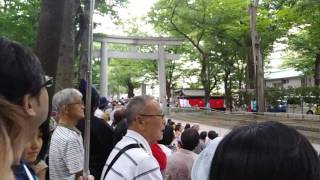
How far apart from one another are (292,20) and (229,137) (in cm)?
1996

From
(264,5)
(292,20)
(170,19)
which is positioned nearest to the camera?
(292,20)

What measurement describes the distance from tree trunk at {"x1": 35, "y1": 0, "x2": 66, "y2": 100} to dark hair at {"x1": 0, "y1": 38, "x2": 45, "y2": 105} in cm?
545

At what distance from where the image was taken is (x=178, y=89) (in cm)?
3791

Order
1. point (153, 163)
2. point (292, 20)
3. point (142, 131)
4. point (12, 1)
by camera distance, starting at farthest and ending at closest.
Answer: point (292, 20) → point (12, 1) → point (142, 131) → point (153, 163)

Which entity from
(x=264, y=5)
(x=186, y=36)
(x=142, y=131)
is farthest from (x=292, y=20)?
(x=142, y=131)

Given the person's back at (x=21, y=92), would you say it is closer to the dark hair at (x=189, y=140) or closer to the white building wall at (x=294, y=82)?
the dark hair at (x=189, y=140)

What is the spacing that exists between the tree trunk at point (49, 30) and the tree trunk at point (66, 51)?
10 centimetres

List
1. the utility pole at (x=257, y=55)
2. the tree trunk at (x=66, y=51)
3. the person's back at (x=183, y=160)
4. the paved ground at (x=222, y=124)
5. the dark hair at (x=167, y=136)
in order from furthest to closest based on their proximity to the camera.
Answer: the utility pole at (x=257, y=55)
the paved ground at (x=222, y=124)
the tree trunk at (x=66, y=51)
the dark hair at (x=167, y=136)
the person's back at (x=183, y=160)

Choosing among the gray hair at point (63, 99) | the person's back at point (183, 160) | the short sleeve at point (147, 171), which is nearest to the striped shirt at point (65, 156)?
the gray hair at point (63, 99)

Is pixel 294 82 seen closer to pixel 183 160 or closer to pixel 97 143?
pixel 183 160

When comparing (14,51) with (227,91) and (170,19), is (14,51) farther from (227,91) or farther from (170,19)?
(227,91)

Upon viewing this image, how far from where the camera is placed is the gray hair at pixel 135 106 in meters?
2.97

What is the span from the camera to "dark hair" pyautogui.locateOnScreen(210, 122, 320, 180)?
1129mm

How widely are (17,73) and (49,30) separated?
5.59 m
